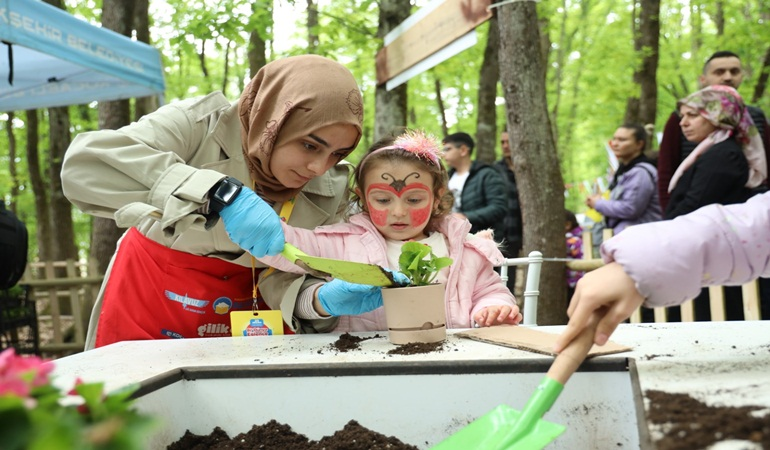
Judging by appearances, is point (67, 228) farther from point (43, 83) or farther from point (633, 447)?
point (633, 447)

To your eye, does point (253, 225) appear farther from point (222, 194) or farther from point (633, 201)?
point (633, 201)

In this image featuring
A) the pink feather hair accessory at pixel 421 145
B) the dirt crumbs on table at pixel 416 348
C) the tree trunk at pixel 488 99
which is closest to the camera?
the dirt crumbs on table at pixel 416 348

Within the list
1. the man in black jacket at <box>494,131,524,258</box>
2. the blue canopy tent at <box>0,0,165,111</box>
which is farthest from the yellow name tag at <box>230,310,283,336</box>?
the man in black jacket at <box>494,131,524,258</box>

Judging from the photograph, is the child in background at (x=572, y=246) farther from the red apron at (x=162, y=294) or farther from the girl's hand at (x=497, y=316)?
the red apron at (x=162, y=294)

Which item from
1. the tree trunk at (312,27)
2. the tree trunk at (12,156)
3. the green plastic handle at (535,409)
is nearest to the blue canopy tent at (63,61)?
the tree trunk at (312,27)

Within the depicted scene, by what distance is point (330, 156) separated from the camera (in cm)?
212

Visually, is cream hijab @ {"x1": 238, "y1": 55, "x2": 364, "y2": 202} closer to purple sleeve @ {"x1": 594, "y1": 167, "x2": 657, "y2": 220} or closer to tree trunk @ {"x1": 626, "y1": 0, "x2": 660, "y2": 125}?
purple sleeve @ {"x1": 594, "y1": 167, "x2": 657, "y2": 220}

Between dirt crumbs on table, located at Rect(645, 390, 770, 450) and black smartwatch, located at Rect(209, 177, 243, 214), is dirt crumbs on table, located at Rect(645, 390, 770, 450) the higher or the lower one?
the lower one

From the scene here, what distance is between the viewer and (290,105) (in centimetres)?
200

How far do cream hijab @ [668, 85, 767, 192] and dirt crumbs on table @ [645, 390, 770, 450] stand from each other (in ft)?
9.54

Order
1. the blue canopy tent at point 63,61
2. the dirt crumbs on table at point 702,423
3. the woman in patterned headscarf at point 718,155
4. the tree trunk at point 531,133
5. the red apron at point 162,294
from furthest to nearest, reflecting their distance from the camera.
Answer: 1. the blue canopy tent at point 63,61
2. the tree trunk at point 531,133
3. the woman in patterned headscarf at point 718,155
4. the red apron at point 162,294
5. the dirt crumbs on table at point 702,423

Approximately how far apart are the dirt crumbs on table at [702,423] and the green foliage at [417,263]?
82 centimetres

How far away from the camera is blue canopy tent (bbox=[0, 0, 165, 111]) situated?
421 centimetres

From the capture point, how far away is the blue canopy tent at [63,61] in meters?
4.21
